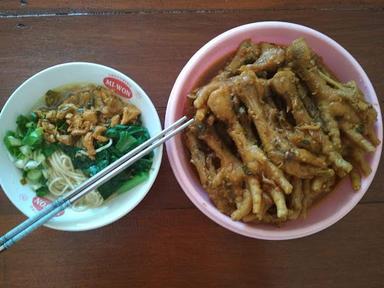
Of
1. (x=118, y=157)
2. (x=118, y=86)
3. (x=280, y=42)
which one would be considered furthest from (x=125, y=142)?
(x=280, y=42)

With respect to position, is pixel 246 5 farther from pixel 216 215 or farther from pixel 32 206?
pixel 32 206

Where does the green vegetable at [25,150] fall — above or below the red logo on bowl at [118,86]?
below

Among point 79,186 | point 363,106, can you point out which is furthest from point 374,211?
point 79,186

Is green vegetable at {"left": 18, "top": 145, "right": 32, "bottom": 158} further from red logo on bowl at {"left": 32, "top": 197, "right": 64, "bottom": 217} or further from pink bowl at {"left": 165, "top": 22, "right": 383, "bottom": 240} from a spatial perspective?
pink bowl at {"left": 165, "top": 22, "right": 383, "bottom": 240}

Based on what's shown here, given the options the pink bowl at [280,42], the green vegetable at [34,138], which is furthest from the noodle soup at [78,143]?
the pink bowl at [280,42]

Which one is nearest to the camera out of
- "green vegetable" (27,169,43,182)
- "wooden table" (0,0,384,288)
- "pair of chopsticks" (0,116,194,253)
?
"pair of chopsticks" (0,116,194,253)

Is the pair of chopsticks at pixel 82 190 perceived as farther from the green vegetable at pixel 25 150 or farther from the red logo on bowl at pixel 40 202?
the green vegetable at pixel 25 150

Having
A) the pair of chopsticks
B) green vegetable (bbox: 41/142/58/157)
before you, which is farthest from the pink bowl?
green vegetable (bbox: 41/142/58/157)
